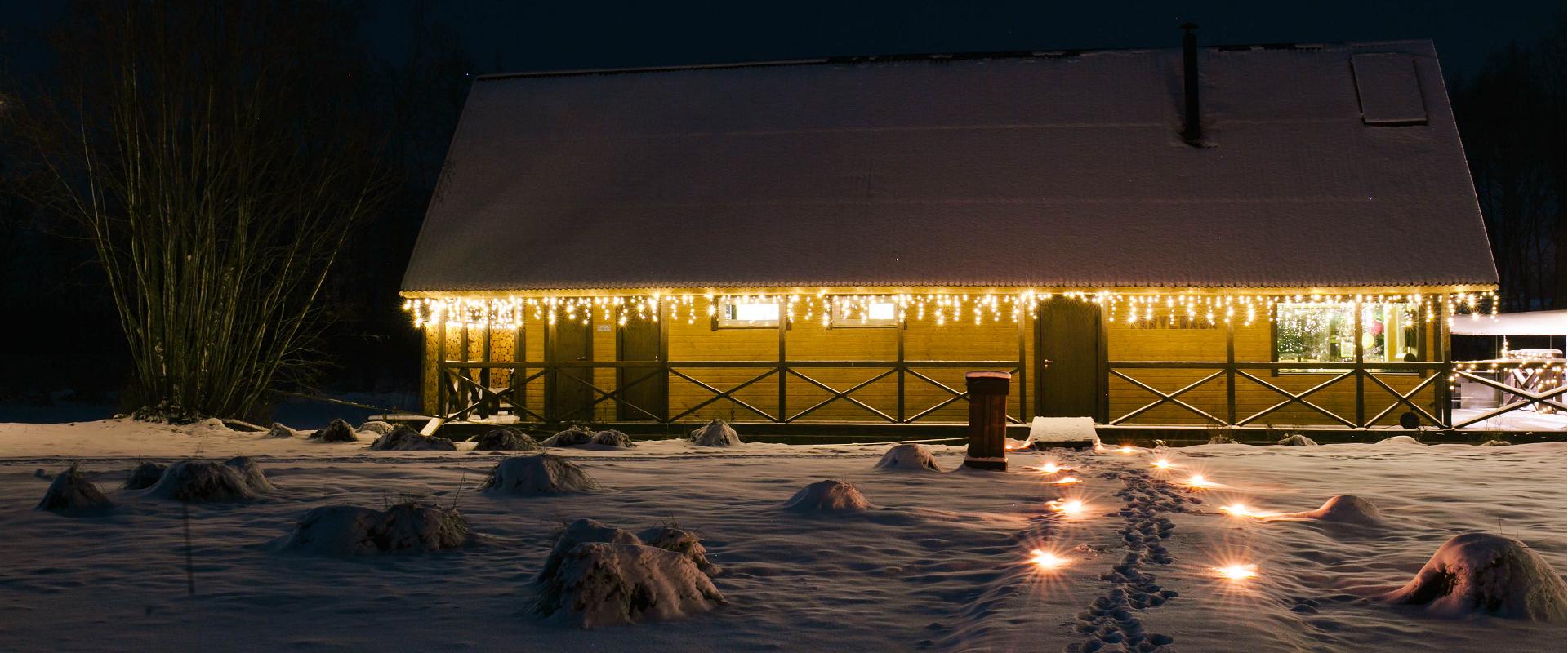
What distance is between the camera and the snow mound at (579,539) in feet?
19.5

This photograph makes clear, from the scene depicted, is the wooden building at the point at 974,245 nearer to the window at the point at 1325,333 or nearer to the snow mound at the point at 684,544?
the window at the point at 1325,333

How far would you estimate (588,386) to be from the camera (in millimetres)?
18062

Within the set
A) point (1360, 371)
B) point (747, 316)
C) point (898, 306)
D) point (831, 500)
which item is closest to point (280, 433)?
point (747, 316)

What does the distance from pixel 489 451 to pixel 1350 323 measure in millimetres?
12425

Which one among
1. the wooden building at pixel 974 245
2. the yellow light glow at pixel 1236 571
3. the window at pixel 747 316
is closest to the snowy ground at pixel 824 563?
the yellow light glow at pixel 1236 571

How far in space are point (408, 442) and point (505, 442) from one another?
48.1 inches

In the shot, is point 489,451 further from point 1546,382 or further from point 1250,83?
point 1546,382

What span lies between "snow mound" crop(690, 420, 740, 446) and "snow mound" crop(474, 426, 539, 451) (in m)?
1.95

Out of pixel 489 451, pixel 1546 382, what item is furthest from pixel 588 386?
pixel 1546 382

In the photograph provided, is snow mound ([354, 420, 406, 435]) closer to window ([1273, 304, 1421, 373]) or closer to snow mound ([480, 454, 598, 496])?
snow mound ([480, 454, 598, 496])

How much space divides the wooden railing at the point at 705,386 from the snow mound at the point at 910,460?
4.97m

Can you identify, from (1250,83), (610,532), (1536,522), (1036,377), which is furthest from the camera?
(1250,83)

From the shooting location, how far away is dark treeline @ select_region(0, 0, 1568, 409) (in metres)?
27.1

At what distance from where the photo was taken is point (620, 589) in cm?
561
